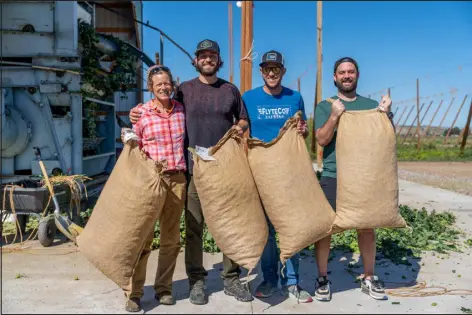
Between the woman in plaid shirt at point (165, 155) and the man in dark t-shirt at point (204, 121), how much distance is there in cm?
9

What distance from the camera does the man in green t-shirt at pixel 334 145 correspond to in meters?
3.60

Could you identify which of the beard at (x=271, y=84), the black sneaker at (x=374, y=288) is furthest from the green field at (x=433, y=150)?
the beard at (x=271, y=84)

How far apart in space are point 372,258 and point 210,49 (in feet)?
6.65

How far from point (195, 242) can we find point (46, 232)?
2.36 meters

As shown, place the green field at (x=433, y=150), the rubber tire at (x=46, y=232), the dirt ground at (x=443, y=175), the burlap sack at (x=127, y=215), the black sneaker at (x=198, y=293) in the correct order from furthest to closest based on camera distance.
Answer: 1. the green field at (x=433, y=150)
2. the dirt ground at (x=443, y=175)
3. the rubber tire at (x=46, y=232)
4. the black sneaker at (x=198, y=293)
5. the burlap sack at (x=127, y=215)

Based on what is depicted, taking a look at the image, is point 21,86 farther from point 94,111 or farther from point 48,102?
point 94,111

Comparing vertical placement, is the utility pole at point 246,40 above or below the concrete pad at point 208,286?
above

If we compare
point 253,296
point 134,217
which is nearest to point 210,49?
point 134,217

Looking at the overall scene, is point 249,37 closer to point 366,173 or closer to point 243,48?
point 243,48

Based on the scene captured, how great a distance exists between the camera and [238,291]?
3.65 metres

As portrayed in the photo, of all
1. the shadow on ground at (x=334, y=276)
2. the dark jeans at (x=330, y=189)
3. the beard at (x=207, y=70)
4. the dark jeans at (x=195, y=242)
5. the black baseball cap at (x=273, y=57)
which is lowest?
the shadow on ground at (x=334, y=276)

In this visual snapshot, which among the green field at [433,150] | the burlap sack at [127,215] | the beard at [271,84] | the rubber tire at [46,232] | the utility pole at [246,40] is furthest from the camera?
the green field at [433,150]

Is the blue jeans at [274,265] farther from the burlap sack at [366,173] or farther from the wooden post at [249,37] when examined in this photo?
the wooden post at [249,37]

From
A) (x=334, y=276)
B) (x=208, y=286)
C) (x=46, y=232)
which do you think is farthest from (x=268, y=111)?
(x=46, y=232)
